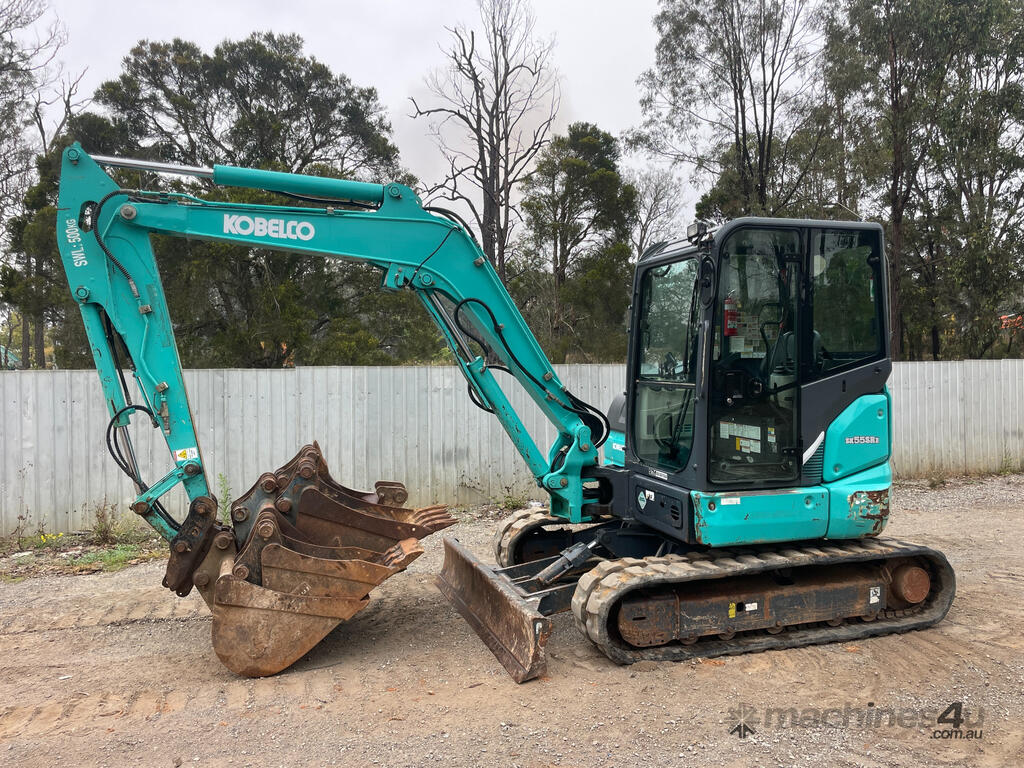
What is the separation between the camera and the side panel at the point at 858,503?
4.73 m

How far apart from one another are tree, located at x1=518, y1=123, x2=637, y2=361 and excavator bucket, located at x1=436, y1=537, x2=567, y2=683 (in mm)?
14534

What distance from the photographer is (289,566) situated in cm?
422

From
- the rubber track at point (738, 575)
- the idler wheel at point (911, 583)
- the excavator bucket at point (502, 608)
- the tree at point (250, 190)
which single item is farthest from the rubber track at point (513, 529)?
the tree at point (250, 190)

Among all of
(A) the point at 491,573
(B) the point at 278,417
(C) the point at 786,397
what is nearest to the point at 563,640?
(A) the point at 491,573

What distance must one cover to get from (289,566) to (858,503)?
3.64 m

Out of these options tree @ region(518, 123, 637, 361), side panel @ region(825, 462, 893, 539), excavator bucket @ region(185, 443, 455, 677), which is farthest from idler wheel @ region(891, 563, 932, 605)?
tree @ region(518, 123, 637, 361)

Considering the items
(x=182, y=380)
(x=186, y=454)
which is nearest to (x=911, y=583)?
(x=186, y=454)

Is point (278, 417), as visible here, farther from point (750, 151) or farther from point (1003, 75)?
point (1003, 75)

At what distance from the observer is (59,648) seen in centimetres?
482

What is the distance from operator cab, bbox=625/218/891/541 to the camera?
448 cm

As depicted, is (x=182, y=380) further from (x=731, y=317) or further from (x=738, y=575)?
(x=738, y=575)

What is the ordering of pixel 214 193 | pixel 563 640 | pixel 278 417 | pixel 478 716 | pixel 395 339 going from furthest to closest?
1. pixel 395 339
2. pixel 214 193
3. pixel 278 417
4. pixel 563 640
5. pixel 478 716

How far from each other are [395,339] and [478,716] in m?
15.1

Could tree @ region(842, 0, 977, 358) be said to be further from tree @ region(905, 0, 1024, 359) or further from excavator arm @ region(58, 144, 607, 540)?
excavator arm @ region(58, 144, 607, 540)
